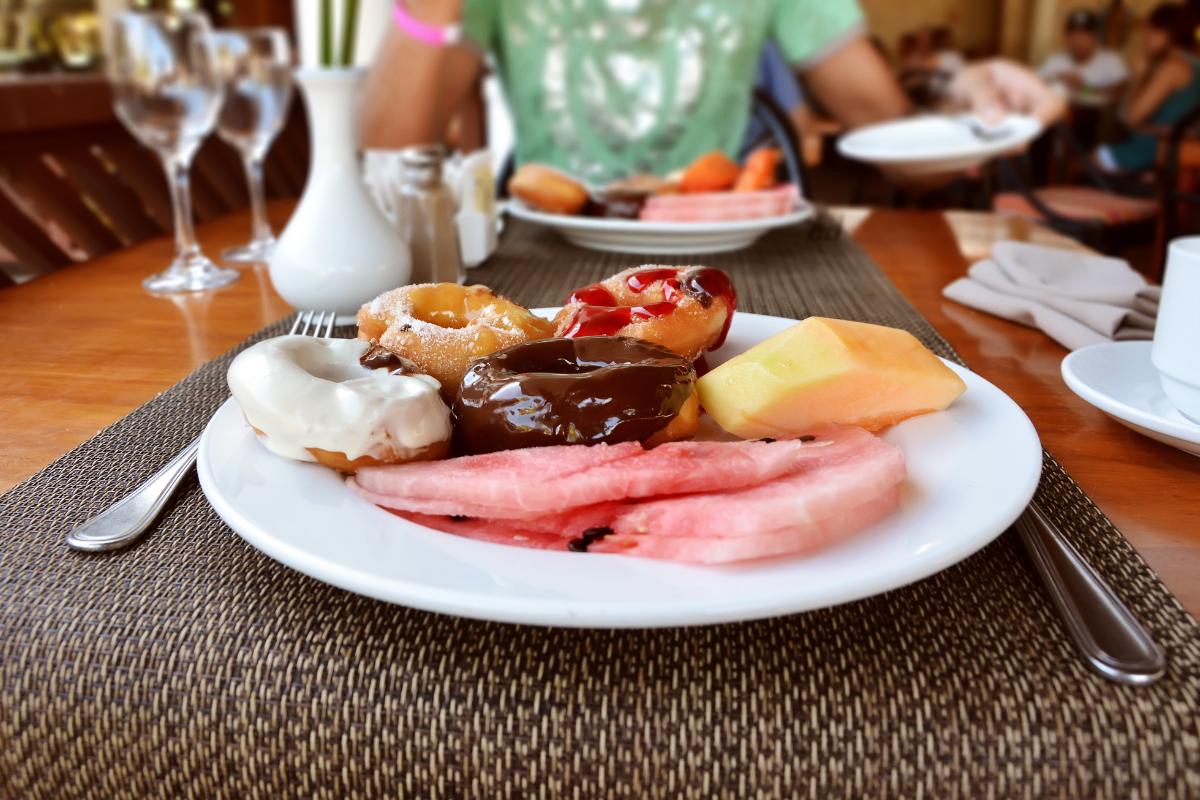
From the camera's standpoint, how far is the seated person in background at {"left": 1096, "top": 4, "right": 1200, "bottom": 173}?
13.5 ft

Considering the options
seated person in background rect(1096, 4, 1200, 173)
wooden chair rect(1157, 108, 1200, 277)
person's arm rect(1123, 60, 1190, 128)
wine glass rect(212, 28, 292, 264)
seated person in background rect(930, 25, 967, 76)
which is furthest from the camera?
seated person in background rect(930, 25, 967, 76)

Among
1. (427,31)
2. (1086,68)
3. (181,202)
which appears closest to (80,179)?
(181,202)

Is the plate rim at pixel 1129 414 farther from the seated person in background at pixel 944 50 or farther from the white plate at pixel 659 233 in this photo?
the seated person in background at pixel 944 50

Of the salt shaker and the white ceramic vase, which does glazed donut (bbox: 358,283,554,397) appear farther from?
the salt shaker

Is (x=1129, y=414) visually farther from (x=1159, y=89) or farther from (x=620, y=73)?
(x=1159, y=89)

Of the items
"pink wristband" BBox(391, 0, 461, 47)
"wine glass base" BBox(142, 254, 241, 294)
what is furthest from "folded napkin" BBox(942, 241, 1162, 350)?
"pink wristband" BBox(391, 0, 461, 47)

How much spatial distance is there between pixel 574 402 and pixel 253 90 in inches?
50.2

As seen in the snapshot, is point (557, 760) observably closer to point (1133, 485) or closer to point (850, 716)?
point (850, 716)

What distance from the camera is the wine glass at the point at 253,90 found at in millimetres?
1374

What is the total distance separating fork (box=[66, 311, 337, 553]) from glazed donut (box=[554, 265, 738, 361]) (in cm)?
26

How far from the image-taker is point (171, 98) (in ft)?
3.74

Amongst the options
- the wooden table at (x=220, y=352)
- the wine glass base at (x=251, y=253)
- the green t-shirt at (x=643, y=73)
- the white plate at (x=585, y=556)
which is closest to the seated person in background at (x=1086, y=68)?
the green t-shirt at (x=643, y=73)

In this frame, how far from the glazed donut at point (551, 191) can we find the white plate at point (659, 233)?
0.05 feet

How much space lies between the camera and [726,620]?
0.34m
